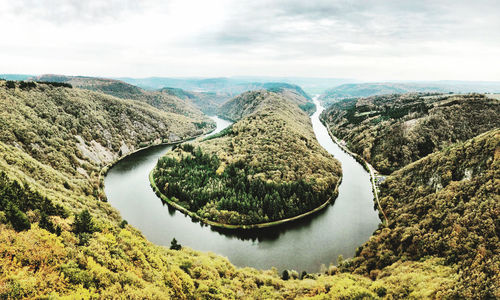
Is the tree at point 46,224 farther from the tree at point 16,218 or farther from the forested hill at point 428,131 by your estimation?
the forested hill at point 428,131

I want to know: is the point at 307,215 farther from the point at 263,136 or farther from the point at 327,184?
the point at 263,136

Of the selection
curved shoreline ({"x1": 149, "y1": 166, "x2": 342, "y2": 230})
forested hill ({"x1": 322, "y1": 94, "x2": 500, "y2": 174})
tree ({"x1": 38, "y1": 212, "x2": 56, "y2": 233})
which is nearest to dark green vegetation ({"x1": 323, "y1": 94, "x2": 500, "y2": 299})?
curved shoreline ({"x1": 149, "y1": 166, "x2": 342, "y2": 230})

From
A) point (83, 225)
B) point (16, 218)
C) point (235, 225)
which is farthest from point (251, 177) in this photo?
point (16, 218)

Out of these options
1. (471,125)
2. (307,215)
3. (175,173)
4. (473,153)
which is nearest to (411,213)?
(473,153)

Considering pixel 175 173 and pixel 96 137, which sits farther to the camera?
pixel 96 137

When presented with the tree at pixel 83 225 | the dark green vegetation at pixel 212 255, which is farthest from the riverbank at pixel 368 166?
the tree at pixel 83 225

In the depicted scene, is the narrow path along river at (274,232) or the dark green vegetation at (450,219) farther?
the narrow path along river at (274,232)
